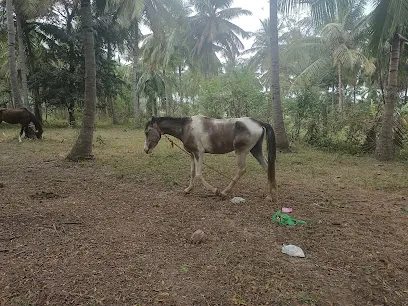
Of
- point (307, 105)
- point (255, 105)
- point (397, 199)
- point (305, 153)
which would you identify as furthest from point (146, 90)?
point (397, 199)

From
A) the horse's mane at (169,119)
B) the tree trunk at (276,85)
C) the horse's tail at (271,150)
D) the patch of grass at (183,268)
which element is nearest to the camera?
the patch of grass at (183,268)

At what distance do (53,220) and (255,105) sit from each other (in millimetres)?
13905

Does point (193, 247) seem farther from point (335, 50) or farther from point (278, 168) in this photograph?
point (335, 50)

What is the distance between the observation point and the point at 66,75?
67.2 feet

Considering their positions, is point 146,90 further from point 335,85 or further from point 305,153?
point 305,153

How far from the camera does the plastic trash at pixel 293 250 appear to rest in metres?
3.40

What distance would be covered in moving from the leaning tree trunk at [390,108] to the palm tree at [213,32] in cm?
2288

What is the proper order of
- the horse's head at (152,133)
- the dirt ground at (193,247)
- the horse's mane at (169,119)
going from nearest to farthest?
the dirt ground at (193,247), the horse's mane at (169,119), the horse's head at (152,133)

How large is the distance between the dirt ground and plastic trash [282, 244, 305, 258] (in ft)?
0.27

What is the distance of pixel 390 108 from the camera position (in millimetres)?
9656

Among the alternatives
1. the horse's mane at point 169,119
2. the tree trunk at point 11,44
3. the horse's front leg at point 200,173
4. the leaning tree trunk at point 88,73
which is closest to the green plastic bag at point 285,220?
the horse's front leg at point 200,173

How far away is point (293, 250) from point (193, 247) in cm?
112

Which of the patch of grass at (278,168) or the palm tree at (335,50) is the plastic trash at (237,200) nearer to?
the patch of grass at (278,168)

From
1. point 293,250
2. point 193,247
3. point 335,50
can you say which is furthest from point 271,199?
point 335,50
